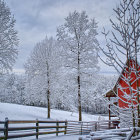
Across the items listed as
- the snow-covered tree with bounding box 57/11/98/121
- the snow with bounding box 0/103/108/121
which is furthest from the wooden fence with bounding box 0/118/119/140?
the snow-covered tree with bounding box 57/11/98/121

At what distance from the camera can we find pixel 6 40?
693 inches

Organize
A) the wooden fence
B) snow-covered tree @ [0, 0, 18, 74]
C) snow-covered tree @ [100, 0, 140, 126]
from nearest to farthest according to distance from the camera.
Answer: snow-covered tree @ [100, 0, 140, 126] → the wooden fence → snow-covered tree @ [0, 0, 18, 74]

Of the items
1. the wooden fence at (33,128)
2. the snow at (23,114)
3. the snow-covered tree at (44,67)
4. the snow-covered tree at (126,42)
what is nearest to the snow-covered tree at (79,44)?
the wooden fence at (33,128)

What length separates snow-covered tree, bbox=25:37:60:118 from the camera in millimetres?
21828

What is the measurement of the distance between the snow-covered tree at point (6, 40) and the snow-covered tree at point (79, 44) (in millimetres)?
4885

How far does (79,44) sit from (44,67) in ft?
21.3

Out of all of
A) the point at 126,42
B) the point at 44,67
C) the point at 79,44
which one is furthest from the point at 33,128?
the point at 44,67

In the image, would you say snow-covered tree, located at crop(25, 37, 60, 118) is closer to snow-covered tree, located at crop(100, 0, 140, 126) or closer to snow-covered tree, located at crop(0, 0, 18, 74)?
snow-covered tree, located at crop(0, 0, 18, 74)

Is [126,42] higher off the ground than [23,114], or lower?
higher

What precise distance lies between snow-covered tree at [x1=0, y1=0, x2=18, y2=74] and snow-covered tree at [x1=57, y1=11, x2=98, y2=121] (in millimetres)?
4885

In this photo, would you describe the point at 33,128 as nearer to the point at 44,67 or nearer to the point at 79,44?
the point at 79,44

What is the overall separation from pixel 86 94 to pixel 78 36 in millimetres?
6095

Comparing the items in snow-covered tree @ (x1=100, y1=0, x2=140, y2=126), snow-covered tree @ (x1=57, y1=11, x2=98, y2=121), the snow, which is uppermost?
snow-covered tree @ (x1=57, y1=11, x2=98, y2=121)

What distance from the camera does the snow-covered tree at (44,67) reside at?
21.8 metres
